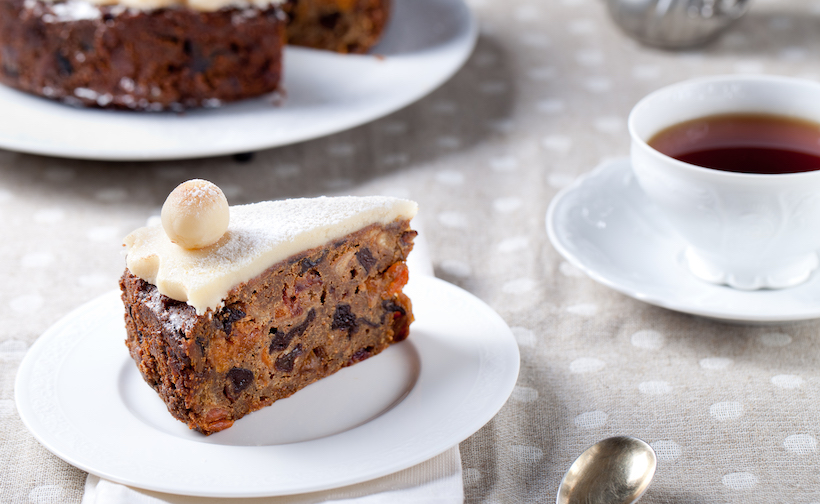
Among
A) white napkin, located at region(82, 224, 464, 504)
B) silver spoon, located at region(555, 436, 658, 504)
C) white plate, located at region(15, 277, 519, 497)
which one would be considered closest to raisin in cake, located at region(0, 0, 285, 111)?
white plate, located at region(15, 277, 519, 497)

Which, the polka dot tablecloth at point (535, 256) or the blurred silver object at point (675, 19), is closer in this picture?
the polka dot tablecloth at point (535, 256)

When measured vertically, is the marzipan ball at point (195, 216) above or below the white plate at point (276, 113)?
above

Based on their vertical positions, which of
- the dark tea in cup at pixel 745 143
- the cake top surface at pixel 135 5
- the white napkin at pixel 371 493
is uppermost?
the dark tea in cup at pixel 745 143

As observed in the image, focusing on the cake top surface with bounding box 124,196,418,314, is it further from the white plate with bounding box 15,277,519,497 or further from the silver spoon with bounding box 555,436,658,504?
the silver spoon with bounding box 555,436,658,504

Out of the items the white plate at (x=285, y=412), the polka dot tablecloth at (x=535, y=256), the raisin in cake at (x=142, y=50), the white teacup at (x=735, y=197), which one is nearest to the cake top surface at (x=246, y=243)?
the white plate at (x=285, y=412)

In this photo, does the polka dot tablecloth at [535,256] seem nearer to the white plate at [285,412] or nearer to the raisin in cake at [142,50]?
the white plate at [285,412]

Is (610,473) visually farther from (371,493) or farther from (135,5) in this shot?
(135,5)
